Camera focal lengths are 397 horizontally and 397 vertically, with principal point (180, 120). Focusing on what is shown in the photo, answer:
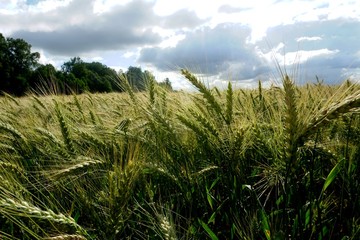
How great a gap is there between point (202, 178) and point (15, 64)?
2384 inches

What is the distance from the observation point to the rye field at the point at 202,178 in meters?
1.43

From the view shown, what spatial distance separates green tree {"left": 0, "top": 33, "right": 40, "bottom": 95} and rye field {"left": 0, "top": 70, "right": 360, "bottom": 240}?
178 ft

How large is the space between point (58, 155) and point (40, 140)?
54 cm

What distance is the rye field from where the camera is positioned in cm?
143

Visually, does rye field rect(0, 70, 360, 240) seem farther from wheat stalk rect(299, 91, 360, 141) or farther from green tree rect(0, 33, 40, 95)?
green tree rect(0, 33, 40, 95)

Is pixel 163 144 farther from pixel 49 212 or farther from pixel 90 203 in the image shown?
pixel 49 212

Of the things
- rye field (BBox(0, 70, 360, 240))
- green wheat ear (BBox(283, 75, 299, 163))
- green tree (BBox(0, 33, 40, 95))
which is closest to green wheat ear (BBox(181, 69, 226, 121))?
rye field (BBox(0, 70, 360, 240))

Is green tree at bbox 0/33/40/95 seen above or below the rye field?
above

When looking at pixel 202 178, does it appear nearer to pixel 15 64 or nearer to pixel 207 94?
pixel 207 94

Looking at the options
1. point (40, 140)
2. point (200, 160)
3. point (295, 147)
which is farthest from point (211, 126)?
point (40, 140)

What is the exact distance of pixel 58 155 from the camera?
7.04ft

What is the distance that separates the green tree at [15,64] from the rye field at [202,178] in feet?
178

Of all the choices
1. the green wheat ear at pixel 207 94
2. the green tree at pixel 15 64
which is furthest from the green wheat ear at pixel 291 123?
the green tree at pixel 15 64

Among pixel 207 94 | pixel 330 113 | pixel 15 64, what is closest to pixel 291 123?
pixel 330 113
